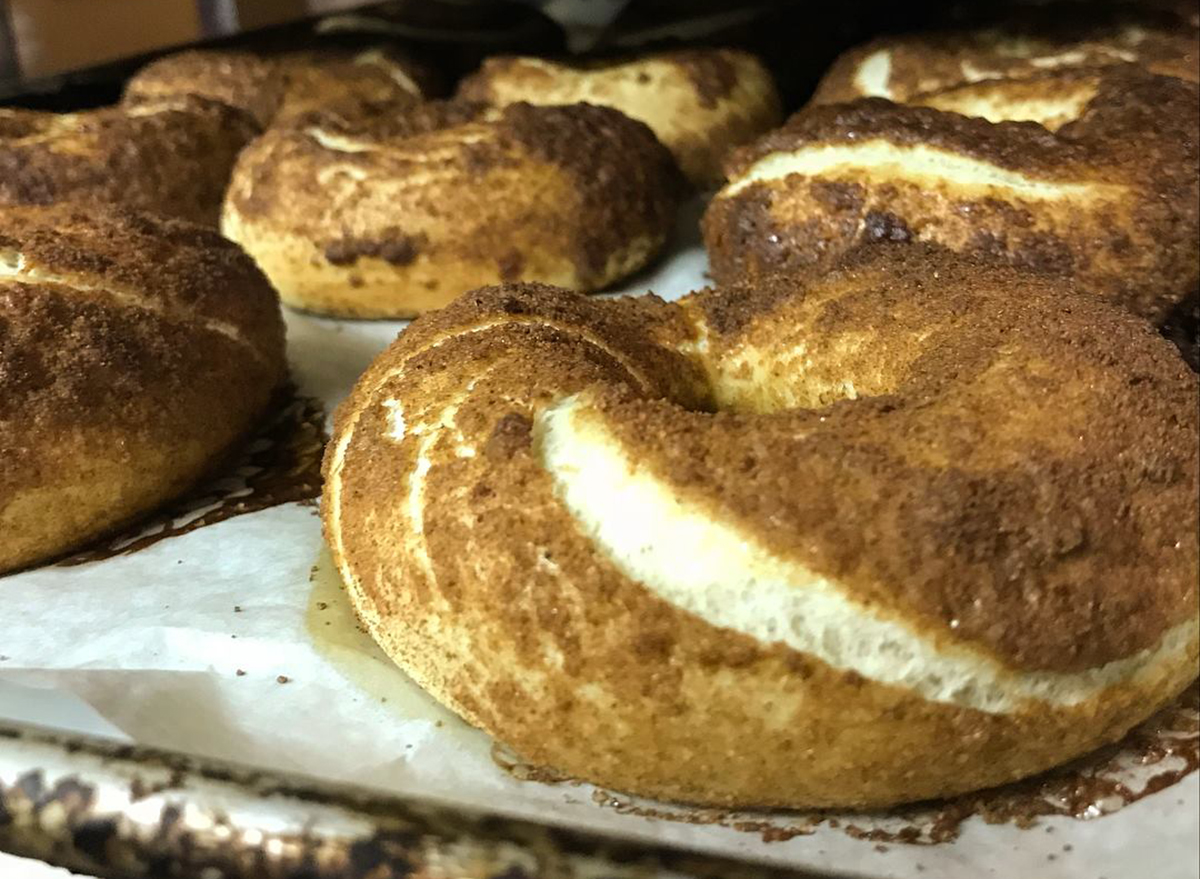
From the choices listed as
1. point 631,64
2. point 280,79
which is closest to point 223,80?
point 280,79

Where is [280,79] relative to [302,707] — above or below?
above

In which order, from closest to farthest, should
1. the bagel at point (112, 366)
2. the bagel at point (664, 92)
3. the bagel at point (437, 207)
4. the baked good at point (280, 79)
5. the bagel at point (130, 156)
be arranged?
the bagel at point (112, 366)
the bagel at point (437, 207)
the bagel at point (130, 156)
the bagel at point (664, 92)
the baked good at point (280, 79)

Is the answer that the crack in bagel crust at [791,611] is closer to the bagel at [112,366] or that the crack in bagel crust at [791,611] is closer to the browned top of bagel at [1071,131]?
the bagel at [112,366]

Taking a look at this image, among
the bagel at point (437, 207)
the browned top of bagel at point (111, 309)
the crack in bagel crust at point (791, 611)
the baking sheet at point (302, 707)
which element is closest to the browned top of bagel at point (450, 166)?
the bagel at point (437, 207)

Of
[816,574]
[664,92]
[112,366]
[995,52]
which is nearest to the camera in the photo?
[816,574]

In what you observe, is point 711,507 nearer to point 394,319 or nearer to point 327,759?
point 327,759

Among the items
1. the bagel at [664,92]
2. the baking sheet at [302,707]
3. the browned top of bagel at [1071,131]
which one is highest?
the browned top of bagel at [1071,131]

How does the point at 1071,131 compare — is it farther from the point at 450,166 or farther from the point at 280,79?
the point at 280,79

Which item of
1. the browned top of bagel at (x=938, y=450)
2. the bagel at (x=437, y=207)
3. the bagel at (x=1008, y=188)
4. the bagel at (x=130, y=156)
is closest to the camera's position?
the browned top of bagel at (x=938, y=450)
